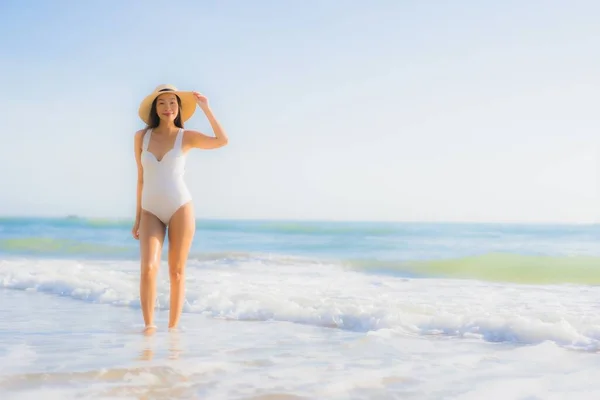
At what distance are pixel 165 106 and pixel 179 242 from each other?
3.37ft

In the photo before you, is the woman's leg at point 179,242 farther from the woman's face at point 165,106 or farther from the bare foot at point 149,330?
the woman's face at point 165,106

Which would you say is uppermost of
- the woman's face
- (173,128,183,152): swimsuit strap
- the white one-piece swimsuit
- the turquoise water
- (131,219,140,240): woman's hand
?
the woman's face

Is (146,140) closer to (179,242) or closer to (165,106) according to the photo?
(165,106)

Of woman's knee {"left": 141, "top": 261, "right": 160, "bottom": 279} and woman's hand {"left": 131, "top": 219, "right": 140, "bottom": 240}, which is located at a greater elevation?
woman's hand {"left": 131, "top": 219, "right": 140, "bottom": 240}

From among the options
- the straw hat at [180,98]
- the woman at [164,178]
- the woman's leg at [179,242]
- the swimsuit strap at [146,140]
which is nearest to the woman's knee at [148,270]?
the woman at [164,178]

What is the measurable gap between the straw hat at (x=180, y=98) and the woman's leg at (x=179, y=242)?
728 mm

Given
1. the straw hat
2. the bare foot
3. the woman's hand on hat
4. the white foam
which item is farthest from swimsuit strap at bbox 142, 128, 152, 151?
the white foam

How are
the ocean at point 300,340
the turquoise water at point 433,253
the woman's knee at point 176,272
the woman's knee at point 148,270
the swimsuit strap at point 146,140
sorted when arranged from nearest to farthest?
the ocean at point 300,340 < the woman's knee at point 148,270 < the swimsuit strap at point 146,140 < the woman's knee at point 176,272 < the turquoise water at point 433,253

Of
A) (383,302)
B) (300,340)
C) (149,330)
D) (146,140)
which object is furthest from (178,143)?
(383,302)

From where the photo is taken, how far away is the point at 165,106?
4621 mm

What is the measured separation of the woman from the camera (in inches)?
179

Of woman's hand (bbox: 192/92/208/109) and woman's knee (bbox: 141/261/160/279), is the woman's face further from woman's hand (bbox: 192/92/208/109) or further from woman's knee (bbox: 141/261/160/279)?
woman's knee (bbox: 141/261/160/279)

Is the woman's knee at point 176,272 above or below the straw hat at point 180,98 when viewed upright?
below

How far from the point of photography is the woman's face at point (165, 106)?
4.62 metres
